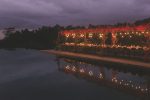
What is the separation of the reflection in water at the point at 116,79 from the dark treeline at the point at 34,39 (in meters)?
27.7

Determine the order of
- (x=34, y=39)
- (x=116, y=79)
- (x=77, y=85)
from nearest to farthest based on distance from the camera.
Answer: (x=77, y=85) → (x=116, y=79) → (x=34, y=39)

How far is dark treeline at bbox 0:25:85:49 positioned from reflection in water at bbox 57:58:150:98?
27660 millimetres

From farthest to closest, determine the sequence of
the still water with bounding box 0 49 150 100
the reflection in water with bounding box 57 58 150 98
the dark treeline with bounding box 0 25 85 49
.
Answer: the dark treeline with bounding box 0 25 85 49, the reflection in water with bounding box 57 58 150 98, the still water with bounding box 0 49 150 100

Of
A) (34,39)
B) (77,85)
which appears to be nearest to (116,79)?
(77,85)

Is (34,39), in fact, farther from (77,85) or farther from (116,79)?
(77,85)

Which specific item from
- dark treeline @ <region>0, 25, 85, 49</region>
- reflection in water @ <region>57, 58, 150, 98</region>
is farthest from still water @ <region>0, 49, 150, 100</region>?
dark treeline @ <region>0, 25, 85, 49</region>

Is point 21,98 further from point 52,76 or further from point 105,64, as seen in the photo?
point 105,64

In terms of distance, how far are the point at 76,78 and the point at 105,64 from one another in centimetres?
462

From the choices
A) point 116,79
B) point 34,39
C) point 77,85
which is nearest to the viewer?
point 77,85

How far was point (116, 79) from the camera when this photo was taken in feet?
51.3

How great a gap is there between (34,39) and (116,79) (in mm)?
40329

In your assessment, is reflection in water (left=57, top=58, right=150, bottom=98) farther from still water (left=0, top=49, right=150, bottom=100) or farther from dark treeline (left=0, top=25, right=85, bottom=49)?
dark treeline (left=0, top=25, right=85, bottom=49)

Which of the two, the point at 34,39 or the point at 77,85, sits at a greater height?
the point at 77,85

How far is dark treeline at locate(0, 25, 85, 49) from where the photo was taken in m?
49.7
